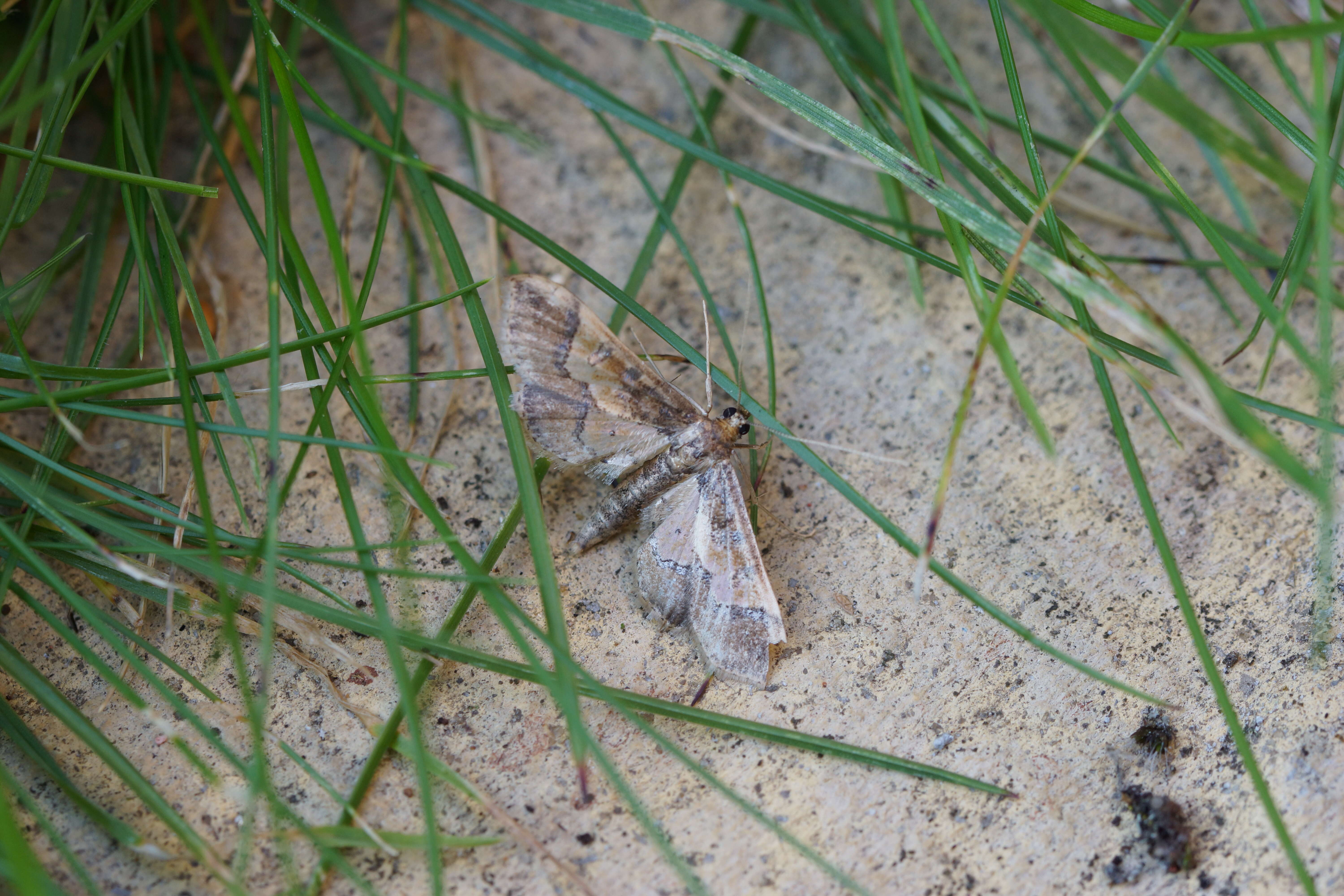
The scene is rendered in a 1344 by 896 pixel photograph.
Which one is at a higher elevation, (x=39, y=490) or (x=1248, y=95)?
(x=1248, y=95)

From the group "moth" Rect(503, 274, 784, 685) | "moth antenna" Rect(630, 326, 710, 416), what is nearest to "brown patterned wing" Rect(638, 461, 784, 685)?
"moth" Rect(503, 274, 784, 685)

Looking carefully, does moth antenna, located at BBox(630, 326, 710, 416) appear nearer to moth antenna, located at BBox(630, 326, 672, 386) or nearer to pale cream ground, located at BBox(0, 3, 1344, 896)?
moth antenna, located at BBox(630, 326, 672, 386)

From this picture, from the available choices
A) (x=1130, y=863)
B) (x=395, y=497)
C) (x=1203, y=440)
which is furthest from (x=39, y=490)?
(x=1203, y=440)

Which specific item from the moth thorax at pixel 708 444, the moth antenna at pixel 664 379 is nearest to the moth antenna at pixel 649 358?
the moth antenna at pixel 664 379

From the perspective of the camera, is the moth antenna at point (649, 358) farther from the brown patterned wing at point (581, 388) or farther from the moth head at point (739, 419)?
the moth head at point (739, 419)

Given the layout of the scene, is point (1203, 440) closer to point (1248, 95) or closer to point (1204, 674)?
point (1204, 674)

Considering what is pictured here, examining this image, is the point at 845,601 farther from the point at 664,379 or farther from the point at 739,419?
the point at 664,379
